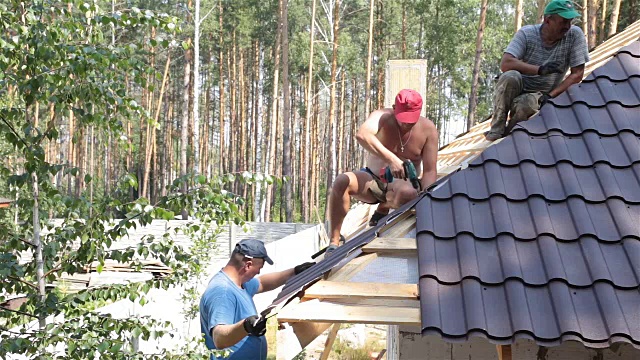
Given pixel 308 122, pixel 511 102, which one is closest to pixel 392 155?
pixel 511 102

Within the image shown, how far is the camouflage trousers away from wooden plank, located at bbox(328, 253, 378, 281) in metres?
2.00

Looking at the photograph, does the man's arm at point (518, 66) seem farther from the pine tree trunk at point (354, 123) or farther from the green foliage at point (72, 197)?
the pine tree trunk at point (354, 123)

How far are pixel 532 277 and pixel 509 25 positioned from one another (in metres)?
47.5

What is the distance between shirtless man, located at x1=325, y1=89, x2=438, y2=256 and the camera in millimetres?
4895

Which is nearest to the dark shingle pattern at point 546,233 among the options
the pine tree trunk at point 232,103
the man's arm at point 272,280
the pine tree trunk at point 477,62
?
the man's arm at point 272,280

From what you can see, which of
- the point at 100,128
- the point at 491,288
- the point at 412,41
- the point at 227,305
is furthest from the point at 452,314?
the point at 412,41

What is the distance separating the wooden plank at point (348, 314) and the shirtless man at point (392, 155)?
1550mm

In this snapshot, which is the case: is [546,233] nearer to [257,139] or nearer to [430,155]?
[430,155]

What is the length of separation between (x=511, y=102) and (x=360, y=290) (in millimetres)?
2415

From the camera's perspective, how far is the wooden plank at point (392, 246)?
12.5 ft

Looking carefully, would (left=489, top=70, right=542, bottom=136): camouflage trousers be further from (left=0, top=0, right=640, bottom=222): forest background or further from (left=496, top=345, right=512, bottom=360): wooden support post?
(left=0, top=0, right=640, bottom=222): forest background

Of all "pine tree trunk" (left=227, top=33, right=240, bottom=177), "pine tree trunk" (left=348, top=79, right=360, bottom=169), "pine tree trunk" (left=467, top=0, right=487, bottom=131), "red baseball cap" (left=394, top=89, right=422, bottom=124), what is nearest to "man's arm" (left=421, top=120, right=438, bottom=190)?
"red baseball cap" (left=394, top=89, right=422, bottom=124)

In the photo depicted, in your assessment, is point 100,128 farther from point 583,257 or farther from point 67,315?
point 583,257

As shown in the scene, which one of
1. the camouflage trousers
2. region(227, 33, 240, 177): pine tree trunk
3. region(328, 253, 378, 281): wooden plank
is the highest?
region(227, 33, 240, 177): pine tree trunk
